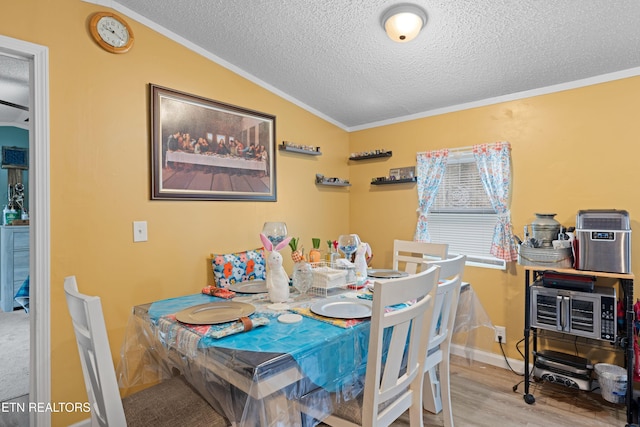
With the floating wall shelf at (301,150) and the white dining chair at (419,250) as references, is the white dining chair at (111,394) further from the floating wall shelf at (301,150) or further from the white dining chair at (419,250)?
the floating wall shelf at (301,150)

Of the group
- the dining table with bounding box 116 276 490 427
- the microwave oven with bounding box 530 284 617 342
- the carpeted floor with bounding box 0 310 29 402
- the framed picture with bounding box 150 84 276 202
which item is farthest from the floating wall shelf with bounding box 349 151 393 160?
the carpeted floor with bounding box 0 310 29 402

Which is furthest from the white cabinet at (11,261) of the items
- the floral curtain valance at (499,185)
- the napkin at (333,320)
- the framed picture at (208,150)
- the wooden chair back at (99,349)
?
the floral curtain valance at (499,185)

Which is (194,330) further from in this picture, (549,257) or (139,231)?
(549,257)

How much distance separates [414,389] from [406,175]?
2262 mm

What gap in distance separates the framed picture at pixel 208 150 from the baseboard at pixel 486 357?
2.22 meters

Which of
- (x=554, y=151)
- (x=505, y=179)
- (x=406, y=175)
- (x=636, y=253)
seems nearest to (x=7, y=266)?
(x=406, y=175)

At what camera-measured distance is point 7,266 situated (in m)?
4.23

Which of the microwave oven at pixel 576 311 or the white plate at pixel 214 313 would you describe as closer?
the white plate at pixel 214 313

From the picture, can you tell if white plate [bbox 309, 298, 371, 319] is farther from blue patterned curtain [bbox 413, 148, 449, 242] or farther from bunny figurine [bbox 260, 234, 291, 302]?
blue patterned curtain [bbox 413, 148, 449, 242]

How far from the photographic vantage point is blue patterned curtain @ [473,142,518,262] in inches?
108

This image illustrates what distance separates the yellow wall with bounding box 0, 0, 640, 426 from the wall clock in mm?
50

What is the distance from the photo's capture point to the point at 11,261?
4254 mm

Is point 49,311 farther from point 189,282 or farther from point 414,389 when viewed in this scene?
point 414,389

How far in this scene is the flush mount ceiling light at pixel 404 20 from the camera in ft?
6.15
